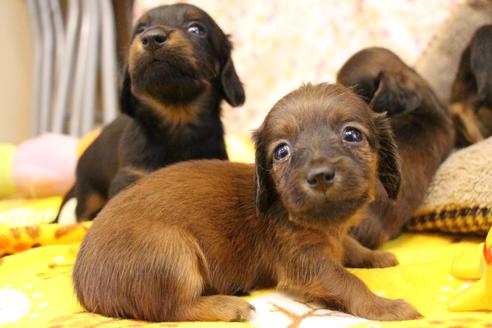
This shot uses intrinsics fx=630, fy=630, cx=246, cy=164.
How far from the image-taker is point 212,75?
2686mm

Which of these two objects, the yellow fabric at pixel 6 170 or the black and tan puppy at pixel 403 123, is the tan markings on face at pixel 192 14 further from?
the yellow fabric at pixel 6 170

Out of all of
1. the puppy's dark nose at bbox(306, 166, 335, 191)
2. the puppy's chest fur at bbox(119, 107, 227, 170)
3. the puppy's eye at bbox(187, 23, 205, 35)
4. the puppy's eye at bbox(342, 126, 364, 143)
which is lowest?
the puppy's chest fur at bbox(119, 107, 227, 170)

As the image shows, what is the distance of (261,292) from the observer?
2.07 meters

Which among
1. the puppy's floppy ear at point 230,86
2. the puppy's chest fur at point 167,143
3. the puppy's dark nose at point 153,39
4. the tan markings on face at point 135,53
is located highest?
the puppy's dark nose at point 153,39

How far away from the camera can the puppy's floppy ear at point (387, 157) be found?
200 cm

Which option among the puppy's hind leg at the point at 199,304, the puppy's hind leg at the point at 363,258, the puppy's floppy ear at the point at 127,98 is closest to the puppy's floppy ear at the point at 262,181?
the puppy's hind leg at the point at 199,304

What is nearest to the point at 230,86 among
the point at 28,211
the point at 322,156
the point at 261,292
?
the point at 261,292

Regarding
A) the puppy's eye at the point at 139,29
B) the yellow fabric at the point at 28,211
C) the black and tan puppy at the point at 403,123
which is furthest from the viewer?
the yellow fabric at the point at 28,211

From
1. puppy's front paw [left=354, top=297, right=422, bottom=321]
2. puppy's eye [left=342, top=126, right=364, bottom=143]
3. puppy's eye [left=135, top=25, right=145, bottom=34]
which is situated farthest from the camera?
puppy's eye [left=135, top=25, right=145, bottom=34]

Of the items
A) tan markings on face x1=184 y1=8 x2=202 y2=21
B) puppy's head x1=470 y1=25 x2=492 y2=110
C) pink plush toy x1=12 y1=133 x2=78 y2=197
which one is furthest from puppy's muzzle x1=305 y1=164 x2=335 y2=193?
pink plush toy x1=12 y1=133 x2=78 y2=197

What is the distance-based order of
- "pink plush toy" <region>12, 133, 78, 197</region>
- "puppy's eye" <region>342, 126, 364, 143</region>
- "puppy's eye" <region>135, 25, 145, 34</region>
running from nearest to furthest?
"puppy's eye" <region>342, 126, 364, 143</region> < "puppy's eye" <region>135, 25, 145, 34</region> < "pink plush toy" <region>12, 133, 78, 197</region>

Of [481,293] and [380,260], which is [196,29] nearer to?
[380,260]

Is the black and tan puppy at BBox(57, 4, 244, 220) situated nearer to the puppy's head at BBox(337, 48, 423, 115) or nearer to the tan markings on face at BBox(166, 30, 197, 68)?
the tan markings on face at BBox(166, 30, 197, 68)

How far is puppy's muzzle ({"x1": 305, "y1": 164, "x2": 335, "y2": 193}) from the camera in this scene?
1630 mm
